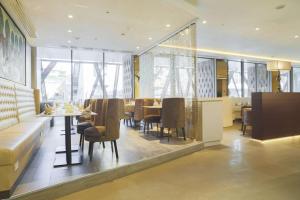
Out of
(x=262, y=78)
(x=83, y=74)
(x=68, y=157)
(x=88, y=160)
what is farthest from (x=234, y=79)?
(x=68, y=157)

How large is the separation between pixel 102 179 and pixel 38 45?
749 centimetres

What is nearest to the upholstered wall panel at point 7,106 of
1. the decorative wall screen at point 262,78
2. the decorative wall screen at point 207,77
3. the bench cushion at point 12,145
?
the bench cushion at point 12,145

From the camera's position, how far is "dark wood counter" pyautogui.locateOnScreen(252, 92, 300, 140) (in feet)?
17.9

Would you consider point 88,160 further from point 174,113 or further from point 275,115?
point 275,115

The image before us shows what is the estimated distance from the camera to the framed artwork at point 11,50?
4.52 meters

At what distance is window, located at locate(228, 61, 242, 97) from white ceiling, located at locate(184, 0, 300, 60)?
2.64 m

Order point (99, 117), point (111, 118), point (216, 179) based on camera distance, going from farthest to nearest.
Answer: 1. point (99, 117)
2. point (111, 118)
3. point (216, 179)

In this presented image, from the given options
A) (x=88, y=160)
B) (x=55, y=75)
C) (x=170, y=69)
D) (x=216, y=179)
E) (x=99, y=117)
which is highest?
(x=55, y=75)

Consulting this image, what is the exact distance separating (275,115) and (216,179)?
11.8 feet

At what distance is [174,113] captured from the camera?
498cm

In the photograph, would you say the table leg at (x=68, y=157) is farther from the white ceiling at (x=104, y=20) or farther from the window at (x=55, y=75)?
the window at (x=55, y=75)

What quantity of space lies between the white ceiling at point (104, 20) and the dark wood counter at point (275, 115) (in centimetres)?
287

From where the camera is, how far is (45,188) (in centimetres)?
250

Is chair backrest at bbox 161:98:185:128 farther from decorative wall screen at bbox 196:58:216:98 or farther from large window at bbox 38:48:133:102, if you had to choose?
decorative wall screen at bbox 196:58:216:98
